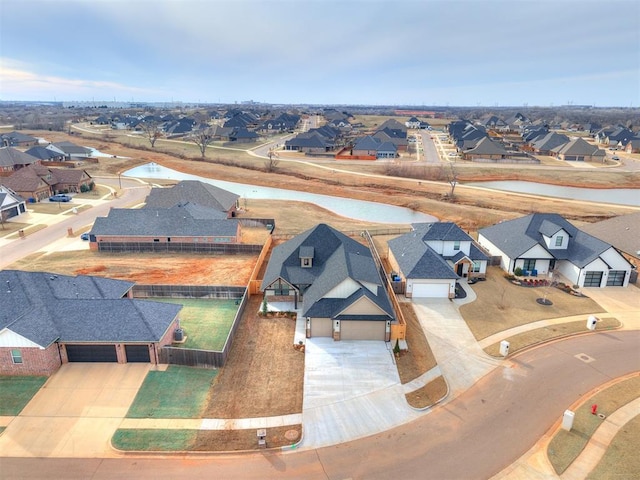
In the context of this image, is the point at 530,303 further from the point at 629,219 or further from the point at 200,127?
the point at 200,127

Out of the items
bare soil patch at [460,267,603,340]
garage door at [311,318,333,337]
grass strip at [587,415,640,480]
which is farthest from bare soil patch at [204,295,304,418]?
grass strip at [587,415,640,480]

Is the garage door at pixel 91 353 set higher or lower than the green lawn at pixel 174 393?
higher

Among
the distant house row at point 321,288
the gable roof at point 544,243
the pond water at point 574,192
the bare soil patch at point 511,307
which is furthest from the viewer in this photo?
the pond water at point 574,192

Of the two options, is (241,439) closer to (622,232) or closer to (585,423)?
(585,423)

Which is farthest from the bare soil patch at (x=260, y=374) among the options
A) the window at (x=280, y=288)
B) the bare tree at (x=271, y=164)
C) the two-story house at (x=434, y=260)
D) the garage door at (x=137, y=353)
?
the bare tree at (x=271, y=164)

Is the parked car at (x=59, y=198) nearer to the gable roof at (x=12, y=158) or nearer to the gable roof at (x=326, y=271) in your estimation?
the gable roof at (x=12, y=158)

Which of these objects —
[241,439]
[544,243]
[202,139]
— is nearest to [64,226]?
[241,439]

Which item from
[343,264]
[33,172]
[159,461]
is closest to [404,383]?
[343,264]

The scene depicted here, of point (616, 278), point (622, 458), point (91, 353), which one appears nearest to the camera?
point (622, 458)
